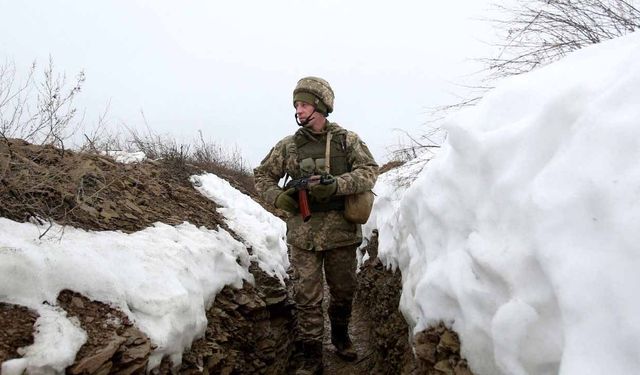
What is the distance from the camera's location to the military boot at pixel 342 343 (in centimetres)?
434

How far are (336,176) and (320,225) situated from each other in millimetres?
460

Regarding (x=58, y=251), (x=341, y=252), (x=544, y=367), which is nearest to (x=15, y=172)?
(x=58, y=251)

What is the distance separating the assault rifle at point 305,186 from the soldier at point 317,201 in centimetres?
7

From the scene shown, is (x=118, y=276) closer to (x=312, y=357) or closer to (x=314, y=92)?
(x=312, y=357)

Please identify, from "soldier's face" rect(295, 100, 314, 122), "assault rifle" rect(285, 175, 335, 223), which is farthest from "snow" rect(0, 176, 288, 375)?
"soldier's face" rect(295, 100, 314, 122)

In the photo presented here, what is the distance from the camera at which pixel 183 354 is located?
2.84 metres

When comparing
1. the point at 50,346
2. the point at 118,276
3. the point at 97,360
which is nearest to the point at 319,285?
Answer: the point at 118,276

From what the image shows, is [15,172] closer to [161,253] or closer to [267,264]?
[161,253]

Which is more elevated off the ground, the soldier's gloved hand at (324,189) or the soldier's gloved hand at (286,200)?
the soldier's gloved hand at (324,189)

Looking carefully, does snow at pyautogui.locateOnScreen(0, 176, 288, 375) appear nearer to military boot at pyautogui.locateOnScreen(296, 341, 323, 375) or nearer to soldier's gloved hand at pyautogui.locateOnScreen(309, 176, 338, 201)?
military boot at pyautogui.locateOnScreen(296, 341, 323, 375)

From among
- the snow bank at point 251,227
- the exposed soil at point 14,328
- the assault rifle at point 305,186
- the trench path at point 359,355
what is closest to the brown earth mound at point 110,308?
the exposed soil at point 14,328

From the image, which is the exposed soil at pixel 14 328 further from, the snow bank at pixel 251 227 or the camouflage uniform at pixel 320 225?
the snow bank at pixel 251 227

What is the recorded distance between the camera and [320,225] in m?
4.13

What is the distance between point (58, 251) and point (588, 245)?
2499 mm
